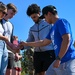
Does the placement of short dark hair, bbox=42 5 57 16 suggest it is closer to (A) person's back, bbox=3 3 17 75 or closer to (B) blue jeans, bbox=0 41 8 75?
(B) blue jeans, bbox=0 41 8 75

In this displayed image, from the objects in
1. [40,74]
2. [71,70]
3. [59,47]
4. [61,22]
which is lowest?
[40,74]

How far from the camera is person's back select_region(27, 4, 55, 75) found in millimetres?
7156

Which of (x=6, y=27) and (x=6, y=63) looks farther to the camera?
(x=6, y=27)

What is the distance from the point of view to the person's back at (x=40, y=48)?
7.16 m

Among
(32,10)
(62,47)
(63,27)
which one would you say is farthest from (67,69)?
(32,10)

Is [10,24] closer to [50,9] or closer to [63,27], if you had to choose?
[50,9]

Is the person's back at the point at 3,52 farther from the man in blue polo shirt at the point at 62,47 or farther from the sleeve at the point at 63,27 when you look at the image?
the sleeve at the point at 63,27

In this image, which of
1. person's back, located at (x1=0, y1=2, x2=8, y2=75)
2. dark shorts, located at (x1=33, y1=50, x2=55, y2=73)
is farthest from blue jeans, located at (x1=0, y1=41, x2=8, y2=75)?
dark shorts, located at (x1=33, y1=50, x2=55, y2=73)

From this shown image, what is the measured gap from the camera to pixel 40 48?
23.7 feet

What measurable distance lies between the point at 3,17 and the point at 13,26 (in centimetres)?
37

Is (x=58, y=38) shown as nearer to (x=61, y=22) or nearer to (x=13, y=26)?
(x=61, y=22)

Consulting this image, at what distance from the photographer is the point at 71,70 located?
5.25 metres

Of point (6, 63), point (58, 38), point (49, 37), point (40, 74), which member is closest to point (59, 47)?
point (58, 38)

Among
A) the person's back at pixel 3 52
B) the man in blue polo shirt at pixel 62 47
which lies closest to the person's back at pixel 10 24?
the person's back at pixel 3 52
